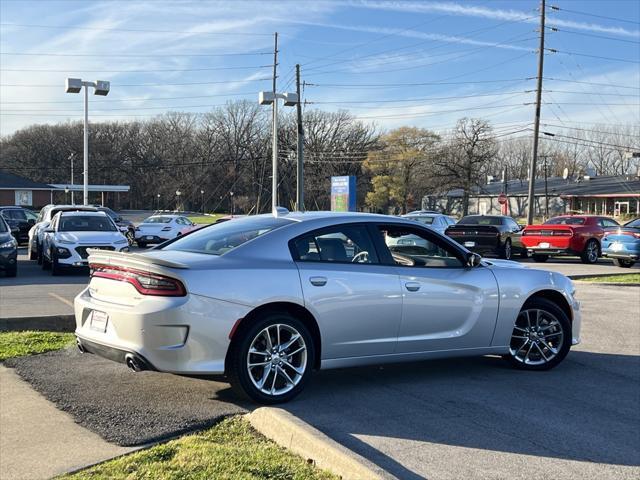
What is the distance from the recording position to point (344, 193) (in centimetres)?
3656

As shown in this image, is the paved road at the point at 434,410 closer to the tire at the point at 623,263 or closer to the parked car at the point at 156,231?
the tire at the point at 623,263

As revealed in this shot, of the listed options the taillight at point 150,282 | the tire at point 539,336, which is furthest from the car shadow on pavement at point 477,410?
the taillight at point 150,282

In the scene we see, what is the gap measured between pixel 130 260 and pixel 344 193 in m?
31.1

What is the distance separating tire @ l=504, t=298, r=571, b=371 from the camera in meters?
7.28

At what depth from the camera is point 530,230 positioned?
25.4 meters

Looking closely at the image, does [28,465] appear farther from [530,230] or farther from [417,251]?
[530,230]

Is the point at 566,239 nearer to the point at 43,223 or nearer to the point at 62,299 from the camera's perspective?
the point at 43,223

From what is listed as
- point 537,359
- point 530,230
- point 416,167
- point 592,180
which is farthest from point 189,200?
point 537,359

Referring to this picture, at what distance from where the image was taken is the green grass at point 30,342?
7.45 metres

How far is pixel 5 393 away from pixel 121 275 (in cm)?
153

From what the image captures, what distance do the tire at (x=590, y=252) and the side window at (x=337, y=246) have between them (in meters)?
20.8

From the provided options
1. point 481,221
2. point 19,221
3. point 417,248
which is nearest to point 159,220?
point 19,221

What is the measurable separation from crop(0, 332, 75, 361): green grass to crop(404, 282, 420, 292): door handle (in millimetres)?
3959

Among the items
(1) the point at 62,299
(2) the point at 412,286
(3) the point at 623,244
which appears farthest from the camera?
(3) the point at 623,244
